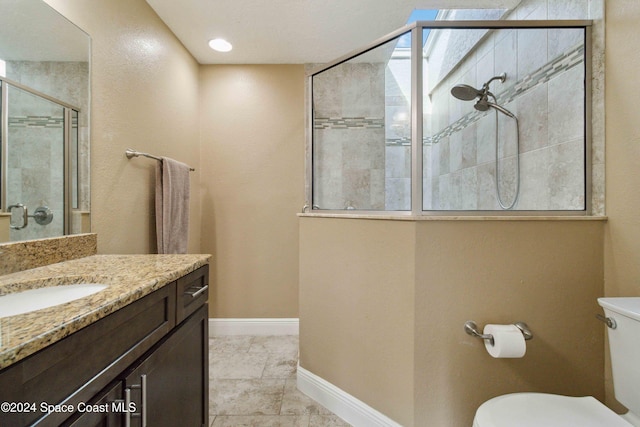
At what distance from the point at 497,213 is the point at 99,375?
1.48m

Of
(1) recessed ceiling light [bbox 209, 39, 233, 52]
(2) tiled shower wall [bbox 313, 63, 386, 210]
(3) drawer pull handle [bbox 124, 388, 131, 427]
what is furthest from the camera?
(1) recessed ceiling light [bbox 209, 39, 233, 52]

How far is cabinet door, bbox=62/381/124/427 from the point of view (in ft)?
1.93

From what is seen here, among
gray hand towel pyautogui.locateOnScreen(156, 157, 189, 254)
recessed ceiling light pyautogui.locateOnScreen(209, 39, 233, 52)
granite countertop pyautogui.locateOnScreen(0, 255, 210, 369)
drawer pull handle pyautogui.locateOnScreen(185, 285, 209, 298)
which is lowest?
drawer pull handle pyautogui.locateOnScreen(185, 285, 209, 298)

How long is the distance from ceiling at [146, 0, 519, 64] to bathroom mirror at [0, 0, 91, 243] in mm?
762

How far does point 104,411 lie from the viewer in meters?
0.65

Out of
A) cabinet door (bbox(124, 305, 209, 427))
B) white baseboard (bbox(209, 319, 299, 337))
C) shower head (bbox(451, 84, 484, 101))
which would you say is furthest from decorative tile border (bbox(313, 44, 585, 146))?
white baseboard (bbox(209, 319, 299, 337))

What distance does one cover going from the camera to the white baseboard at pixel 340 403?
4.32 feet

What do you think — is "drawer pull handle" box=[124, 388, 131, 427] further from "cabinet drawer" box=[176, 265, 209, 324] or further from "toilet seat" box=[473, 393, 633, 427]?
"toilet seat" box=[473, 393, 633, 427]

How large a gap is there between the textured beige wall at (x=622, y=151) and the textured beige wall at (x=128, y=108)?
2.26 meters

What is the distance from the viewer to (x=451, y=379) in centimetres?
117

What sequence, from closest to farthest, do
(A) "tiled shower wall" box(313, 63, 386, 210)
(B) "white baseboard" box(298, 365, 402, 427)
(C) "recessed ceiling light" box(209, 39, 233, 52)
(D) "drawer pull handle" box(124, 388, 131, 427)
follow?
(D) "drawer pull handle" box(124, 388, 131, 427)
(B) "white baseboard" box(298, 365, 402, 427)
(A) "tiled shower wall" box(313, 63, 386, 210)
(C) "recessed ceiling light" box(209, 39, 233, 52)

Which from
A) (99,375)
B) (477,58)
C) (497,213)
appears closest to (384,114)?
(477,58)

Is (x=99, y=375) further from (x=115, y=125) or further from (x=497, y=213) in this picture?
(x=497, y=213)

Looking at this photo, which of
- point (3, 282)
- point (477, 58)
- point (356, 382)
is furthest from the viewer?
point (477, 58)
